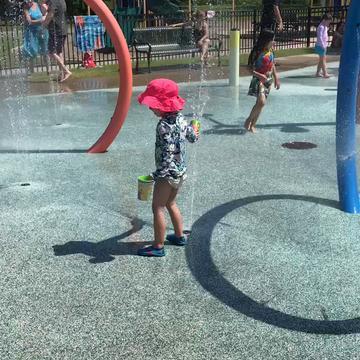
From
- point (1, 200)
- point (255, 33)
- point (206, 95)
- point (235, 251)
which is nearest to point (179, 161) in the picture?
point (235, 251)

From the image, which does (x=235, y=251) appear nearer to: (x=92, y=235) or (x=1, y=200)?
(x=92, y=235)

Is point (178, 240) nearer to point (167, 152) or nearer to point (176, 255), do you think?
point (176, 255)

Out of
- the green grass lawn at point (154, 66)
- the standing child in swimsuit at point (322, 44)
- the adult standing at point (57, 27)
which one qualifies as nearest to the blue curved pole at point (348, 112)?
the standing child in swimsuit at point (322, 44)

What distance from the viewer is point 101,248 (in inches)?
168

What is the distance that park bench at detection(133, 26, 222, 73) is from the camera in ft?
46.8

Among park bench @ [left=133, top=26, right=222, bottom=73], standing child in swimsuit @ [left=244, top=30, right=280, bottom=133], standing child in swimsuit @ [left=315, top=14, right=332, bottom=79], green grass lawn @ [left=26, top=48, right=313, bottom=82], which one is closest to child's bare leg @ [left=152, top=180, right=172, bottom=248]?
standing child in swimsuit @ [left=244, top=30, right=280, bottom=133]

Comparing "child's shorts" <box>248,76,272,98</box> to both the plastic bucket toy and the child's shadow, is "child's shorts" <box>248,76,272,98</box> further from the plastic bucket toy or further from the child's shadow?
the plastic bucket toy

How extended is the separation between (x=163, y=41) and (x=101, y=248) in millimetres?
11399

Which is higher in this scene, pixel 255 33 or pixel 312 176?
pixel 255 33

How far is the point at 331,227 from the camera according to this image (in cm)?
457

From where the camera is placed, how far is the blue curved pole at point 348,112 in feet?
14.8

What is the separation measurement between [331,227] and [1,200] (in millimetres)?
3092

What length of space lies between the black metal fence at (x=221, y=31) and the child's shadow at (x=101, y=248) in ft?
36.6

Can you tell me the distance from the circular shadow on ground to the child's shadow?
1.51 feet
